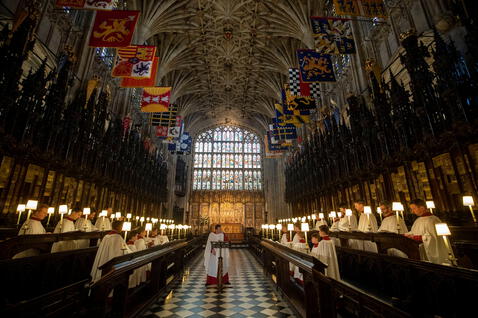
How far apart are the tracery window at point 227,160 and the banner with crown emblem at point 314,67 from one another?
75.8 ft

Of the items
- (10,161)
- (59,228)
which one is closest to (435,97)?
(59,228)

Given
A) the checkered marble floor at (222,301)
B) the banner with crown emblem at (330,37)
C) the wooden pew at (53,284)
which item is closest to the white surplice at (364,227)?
the checkered marble floor at (222,301)

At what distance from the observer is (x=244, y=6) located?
1803 centimetres

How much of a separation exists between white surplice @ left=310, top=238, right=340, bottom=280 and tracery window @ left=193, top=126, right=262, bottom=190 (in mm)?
27242

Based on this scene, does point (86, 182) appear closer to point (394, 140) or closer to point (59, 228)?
point (59, 228)

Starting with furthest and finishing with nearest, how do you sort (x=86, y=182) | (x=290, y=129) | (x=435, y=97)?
(x=290, y=129), (x=86, y=182), (x=435, y=97)

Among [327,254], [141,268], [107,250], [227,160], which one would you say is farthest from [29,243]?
[227,160]

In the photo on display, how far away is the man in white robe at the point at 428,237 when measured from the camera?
3.90 meters

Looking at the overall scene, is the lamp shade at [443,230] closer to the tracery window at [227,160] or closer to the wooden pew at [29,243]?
the wooden pew at [29,243]

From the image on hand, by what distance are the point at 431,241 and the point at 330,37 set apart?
318 inches

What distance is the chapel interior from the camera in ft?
11.5

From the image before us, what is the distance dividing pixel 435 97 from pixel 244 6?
16526 millimetres

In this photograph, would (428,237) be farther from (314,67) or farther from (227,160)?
(227,160)

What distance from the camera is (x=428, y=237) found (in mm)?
4023
